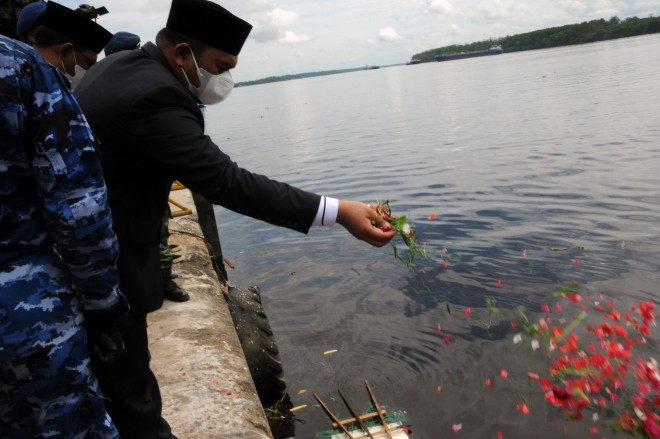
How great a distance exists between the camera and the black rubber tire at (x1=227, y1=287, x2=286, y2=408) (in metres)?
6.30

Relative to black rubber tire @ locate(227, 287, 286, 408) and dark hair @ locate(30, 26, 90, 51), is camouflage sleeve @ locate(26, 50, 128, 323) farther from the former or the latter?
black rubber tire @ locate(227, 287, 286, 408)

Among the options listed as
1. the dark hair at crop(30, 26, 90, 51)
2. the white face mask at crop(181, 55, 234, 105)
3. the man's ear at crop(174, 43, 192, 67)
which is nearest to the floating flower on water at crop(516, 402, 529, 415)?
the white face mask at crop(181, 55, 234, 105)

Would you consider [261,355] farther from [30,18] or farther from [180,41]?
[180,41]

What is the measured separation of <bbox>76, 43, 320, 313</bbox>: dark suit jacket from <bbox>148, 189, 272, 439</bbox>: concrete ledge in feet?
3.92

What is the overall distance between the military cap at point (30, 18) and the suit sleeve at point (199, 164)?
2931mm

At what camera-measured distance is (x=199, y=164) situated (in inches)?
102

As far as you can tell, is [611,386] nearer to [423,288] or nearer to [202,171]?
[423,288]

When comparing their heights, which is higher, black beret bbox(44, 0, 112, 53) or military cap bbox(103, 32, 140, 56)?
black beret bbox(44, 0, 112, 53)

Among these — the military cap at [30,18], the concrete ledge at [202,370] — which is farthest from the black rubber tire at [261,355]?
the military cap at [30,18]

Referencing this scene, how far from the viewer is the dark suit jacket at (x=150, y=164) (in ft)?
8.37

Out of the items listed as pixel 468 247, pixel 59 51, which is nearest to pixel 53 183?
pixel 59 51

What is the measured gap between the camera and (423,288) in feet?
31.3

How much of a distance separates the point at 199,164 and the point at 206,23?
0.78 metres

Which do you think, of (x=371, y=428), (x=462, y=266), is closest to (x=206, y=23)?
(x=371, y=428)
